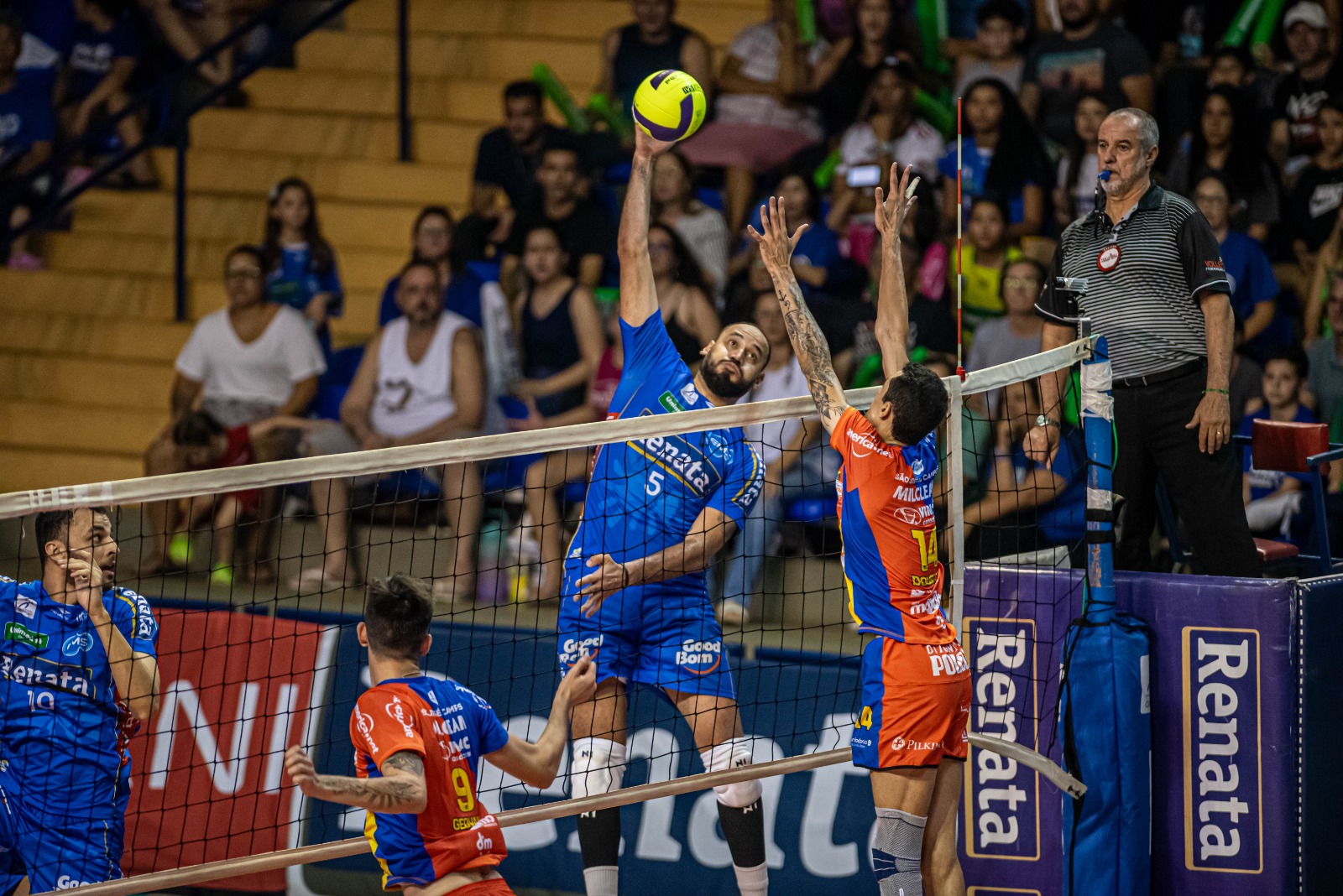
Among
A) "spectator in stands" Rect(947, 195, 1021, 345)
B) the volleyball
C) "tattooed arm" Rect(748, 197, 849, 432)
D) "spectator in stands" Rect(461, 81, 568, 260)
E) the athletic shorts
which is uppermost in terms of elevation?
"spectator in stands" Rect(461, 81, 568, 260)

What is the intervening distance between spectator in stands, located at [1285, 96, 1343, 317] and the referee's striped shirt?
115 inches

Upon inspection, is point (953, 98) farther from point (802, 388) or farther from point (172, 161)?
point (172, 161)

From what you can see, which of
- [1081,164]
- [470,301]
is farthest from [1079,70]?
[470,301]

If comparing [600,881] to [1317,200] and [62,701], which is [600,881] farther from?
[1317,200]

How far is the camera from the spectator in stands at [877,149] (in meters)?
10.1

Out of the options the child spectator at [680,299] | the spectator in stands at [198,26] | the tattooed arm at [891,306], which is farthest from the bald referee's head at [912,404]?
the spectator in stands at [198,26]

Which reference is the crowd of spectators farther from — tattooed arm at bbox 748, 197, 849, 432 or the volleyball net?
tattooed arm at bbox 748, 197, 849, 432

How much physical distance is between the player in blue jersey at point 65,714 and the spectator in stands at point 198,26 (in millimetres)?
7402

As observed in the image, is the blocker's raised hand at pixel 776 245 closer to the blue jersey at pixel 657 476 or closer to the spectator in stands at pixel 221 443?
the blue jersey at pixel 657 476

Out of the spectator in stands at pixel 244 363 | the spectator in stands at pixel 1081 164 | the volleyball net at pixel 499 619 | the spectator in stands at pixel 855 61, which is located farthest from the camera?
the spectator in stands at pixel 855 61

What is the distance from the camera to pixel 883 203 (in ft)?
20.6

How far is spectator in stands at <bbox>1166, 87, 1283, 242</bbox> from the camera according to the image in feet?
30.6

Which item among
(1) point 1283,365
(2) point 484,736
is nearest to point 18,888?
(2) point 484,736

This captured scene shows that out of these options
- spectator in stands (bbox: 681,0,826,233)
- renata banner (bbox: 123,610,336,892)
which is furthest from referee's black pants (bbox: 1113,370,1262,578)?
spectator in stands (bbox: 681,0,826,233)
